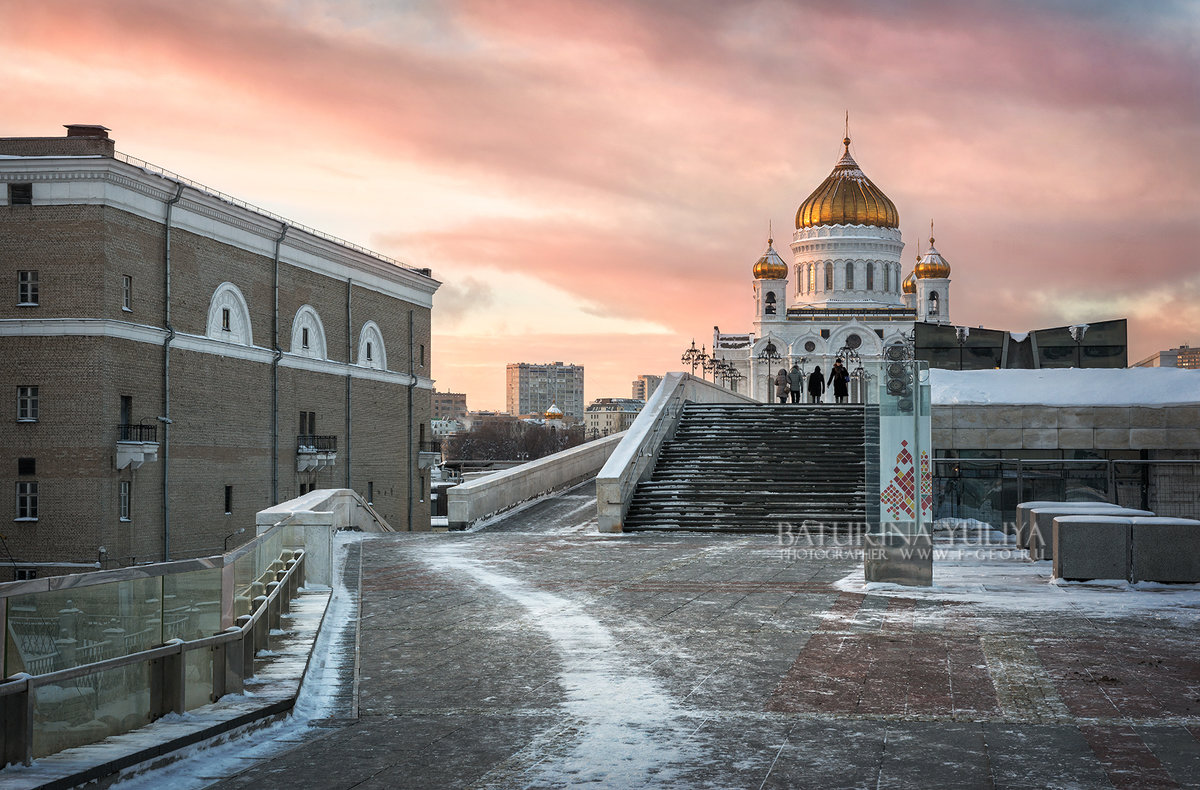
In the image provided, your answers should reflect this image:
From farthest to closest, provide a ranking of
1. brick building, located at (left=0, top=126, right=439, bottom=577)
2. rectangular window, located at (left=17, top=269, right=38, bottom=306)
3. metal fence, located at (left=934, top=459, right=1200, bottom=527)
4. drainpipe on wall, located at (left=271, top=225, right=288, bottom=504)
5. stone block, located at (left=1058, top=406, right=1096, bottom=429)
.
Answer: drainpipe on wall, located at (left=271, top=225, right=288, bottom=504), rectangular window, located at (left=17, top=269, right=38, bottom=306), brick building, located at (left=0, top=126, right=439, bottom=577), stone block, located at (left=1058, top=406, right=1096, bottom=429), metal fence, located at (left=934, top=459, right=1200, bottom=527)

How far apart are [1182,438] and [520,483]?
550 inches

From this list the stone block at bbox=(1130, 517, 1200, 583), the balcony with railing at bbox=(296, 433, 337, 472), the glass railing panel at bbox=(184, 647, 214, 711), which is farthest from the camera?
the balcony with railing at bbox=(296, 433, 337, 472)

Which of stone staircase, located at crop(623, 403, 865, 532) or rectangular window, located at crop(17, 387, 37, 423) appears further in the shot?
rectangular window, located at crop(17, 387, 37, 423)

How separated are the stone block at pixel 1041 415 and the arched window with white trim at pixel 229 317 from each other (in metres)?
28.2

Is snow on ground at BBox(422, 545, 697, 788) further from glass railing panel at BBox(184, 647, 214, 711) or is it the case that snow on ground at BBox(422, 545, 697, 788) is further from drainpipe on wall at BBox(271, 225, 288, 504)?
drainpipe on wall at BBox(271, 225, 288, 504)

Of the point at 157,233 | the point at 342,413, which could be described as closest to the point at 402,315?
the point at 342,413

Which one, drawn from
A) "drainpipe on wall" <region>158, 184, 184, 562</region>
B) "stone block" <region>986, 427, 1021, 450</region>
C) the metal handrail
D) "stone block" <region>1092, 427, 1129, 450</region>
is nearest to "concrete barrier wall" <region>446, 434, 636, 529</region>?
"stone block" <region>986, 427, 1021, 450</region>

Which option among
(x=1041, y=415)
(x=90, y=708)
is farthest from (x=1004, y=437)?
→ (x=90, y=708)

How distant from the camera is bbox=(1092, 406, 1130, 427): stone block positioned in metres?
26.3

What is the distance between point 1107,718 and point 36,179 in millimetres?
37508

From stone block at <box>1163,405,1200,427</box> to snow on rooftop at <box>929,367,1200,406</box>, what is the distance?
5.3 inches

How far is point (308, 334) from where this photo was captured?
5194cm

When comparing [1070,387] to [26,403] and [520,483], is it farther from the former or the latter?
[26,403]

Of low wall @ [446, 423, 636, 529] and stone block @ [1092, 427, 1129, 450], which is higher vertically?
stone block @ [1092, 427, 1129, 450]
